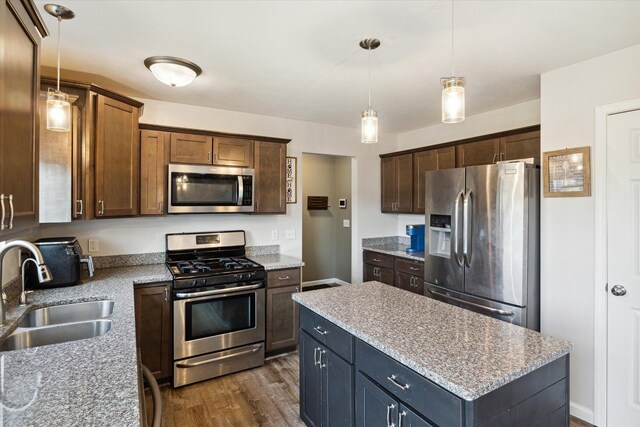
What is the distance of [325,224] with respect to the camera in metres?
5.84

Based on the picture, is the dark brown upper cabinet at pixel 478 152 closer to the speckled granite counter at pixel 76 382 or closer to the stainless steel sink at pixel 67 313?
the speckled granite counter at pixel 76 382

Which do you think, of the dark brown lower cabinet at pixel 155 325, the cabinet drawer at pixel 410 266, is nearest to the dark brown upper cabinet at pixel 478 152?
the cabinet drawer at pixel 410 266

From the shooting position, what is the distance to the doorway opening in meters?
5.68

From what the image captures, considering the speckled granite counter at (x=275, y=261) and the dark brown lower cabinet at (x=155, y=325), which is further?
the speckled granite counter at (x=275, y=261)

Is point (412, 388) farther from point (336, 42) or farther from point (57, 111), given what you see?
point (57, 111)

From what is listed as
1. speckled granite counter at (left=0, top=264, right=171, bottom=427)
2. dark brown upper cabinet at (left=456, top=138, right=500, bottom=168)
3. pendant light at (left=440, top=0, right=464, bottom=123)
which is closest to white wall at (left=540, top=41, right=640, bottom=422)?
dark brown upper cabinet at (left=456, top=138, right=500, bottom=168)

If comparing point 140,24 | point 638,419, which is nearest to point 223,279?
point 140,24

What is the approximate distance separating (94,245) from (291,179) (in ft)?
6.75

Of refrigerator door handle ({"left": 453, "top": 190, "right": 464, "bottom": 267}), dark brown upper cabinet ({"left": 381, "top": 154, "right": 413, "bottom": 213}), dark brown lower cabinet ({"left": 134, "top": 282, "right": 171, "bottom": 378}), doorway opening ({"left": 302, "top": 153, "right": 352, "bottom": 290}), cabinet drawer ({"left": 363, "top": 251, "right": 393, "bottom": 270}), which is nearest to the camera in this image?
dark brown lower cabinet ({"left": 134, "top": 282, "right": 171, "bottom": 378})

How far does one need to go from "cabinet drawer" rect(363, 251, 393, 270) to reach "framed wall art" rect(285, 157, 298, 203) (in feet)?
4.06

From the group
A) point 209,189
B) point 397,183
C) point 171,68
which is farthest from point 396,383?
point 397,183

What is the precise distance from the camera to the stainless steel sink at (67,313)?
6.36ft

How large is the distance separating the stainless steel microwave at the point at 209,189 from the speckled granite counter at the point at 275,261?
548 millimetres

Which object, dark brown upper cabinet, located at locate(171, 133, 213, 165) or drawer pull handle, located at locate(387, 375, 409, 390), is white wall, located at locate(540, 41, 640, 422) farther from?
dark brown upper cabinet, located at locate(171, 133, 213, 165)
